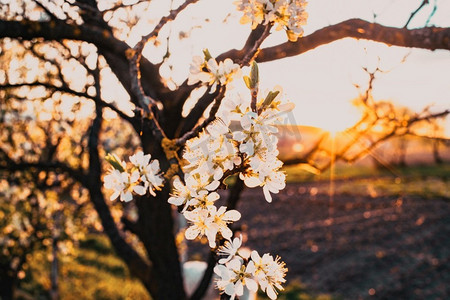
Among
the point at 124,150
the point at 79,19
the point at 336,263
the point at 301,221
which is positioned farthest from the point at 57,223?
the point at 301,221

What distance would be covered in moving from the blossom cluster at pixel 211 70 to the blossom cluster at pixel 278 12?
0.30 m

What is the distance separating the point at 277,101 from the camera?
5.08 ft

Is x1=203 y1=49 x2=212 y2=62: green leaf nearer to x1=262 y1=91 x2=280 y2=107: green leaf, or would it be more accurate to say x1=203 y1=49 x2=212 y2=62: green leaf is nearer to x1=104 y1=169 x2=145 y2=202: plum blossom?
x1=262 y1=91 x2=280 y2=107: green leaf

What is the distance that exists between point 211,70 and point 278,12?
49 cm

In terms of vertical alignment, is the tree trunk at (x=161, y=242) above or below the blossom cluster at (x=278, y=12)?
below

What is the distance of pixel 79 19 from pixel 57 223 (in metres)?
4.43

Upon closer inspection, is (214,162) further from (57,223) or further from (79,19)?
(57,223)

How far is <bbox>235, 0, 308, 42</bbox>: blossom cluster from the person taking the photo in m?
1.85

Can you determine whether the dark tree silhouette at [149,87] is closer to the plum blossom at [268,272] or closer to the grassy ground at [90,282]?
the plum blossom at [268,272]

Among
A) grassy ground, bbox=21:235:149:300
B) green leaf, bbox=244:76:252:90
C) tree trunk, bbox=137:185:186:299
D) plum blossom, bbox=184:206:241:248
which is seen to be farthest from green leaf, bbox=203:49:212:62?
grassy ground, bbox=21:235:149:300

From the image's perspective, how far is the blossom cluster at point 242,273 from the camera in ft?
4.83

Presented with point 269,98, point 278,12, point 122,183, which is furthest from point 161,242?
point 269,98


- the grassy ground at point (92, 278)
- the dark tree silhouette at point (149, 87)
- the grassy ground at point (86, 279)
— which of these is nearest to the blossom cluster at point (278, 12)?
the dark tree silhouette at point (149, 87)

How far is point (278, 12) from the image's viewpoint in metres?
1.91
